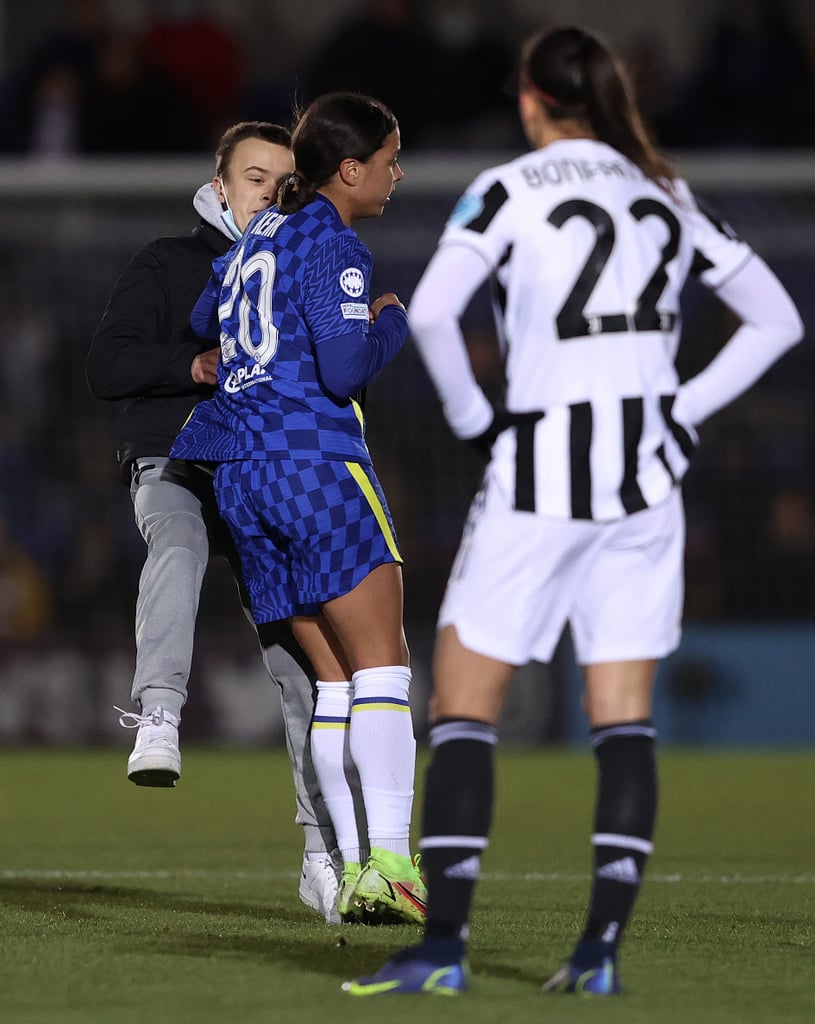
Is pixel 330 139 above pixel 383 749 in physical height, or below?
above

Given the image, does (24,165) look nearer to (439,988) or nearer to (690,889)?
(690,889)

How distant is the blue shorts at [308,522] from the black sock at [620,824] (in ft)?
3.59

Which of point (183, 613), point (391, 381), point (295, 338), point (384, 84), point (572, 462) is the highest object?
point (384, 84)

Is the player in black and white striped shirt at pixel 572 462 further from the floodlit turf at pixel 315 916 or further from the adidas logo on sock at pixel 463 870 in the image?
the floodlit turf at pixel 315 916

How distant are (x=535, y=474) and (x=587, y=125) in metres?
0.68

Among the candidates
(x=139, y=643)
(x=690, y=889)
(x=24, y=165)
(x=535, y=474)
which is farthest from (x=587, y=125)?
(x=24, y=165)

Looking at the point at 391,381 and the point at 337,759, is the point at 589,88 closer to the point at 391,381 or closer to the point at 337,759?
the point at 337,759

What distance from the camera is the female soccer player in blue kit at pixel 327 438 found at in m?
4.22

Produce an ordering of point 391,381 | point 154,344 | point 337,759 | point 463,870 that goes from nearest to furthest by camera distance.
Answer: point 463,870 < point 337,759 < point 154,344 < point 391,381

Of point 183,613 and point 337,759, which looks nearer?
point 337,759

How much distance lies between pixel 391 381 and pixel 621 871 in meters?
9.47

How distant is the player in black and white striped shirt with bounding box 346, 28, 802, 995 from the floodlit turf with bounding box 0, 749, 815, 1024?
0.70 ft

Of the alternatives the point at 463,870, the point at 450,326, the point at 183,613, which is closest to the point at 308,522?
the point at 183,613

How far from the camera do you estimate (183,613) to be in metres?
4.70
